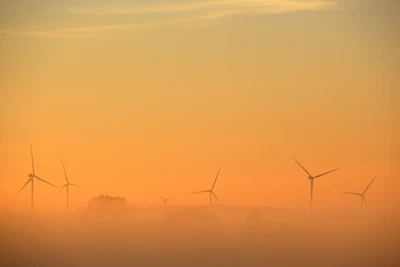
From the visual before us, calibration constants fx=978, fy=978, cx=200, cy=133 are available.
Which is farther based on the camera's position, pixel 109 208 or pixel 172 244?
pixel 109 208

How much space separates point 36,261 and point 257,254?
35860 millimetres

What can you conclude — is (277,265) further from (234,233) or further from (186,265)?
(234,233)

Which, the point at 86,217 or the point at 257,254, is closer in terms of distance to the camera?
the point at 257,254

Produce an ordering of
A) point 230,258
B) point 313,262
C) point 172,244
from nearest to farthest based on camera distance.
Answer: point 313,262 < point 230,258 < point 172,244

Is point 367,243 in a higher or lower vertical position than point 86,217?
lower

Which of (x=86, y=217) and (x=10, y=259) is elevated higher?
(x=86, y=217)

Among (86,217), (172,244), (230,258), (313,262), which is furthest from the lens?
(86,217)

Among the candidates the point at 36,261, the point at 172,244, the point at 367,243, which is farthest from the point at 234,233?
the point at 36,261

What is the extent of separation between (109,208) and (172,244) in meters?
19.5

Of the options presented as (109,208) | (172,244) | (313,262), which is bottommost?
(313,262)

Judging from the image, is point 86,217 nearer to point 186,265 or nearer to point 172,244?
point 172,244

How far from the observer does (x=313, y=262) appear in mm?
146375

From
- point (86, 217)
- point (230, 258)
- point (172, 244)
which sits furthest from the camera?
point (86, 217)

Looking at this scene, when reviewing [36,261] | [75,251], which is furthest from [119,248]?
[36,261]
